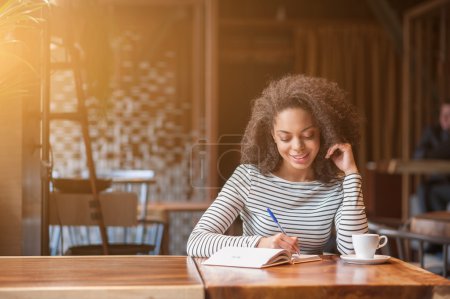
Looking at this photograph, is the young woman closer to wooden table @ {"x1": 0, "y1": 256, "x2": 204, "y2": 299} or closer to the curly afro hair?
the curly afro hair

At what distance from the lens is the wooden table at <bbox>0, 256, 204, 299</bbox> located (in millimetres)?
1307

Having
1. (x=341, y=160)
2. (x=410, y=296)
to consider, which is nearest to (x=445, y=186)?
(x=341, y=160)

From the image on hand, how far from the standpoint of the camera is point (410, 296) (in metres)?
1.38

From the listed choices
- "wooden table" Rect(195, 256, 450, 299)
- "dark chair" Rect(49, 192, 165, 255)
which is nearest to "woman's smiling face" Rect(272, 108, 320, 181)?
"wooden table" Rect(195, 256, 450, 299)

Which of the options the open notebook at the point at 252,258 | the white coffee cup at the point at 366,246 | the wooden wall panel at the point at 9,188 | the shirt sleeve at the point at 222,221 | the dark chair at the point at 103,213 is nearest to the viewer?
the open notebook at the point at 252,258

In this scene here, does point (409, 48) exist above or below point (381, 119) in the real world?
above

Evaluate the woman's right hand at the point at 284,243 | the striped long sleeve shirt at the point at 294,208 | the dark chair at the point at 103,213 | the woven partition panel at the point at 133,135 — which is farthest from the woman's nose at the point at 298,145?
the woven partition panel at the point at 133,135

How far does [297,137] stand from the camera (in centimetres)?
203

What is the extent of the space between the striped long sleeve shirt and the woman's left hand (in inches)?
0.9

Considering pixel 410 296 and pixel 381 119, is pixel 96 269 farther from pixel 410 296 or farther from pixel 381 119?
pixel 381 119

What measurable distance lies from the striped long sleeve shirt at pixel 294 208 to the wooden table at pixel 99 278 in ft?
1.15

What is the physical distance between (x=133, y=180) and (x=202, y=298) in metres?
2.62

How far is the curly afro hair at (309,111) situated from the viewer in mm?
2064

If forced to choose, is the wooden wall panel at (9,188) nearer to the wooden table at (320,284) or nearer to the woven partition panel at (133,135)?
the wooden table at (320,284)
